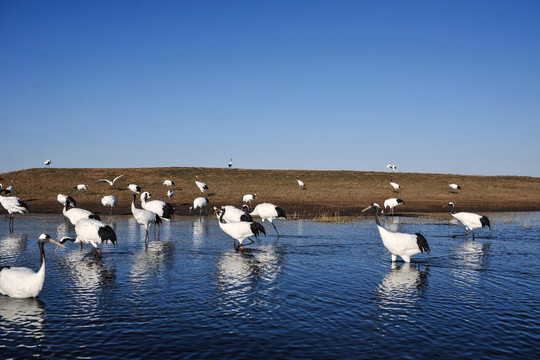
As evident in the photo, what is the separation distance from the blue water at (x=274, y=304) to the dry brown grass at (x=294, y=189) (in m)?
19.2

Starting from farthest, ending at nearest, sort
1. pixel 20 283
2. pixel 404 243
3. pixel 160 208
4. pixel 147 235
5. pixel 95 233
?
pixel 160 208, pixel 147 235, pixel 95 233, pixel 404 243, pixel 20 283

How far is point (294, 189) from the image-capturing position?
200ft

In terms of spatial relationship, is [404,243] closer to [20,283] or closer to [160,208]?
[20,283]

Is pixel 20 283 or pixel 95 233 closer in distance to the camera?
pixel 20 283

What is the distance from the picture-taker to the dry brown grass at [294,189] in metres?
43.9

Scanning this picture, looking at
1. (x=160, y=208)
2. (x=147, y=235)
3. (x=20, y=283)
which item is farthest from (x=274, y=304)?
(x=160, y=208)

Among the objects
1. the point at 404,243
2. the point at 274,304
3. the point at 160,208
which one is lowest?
the point at 274,304

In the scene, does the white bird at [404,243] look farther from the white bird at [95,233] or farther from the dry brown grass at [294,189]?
the dry brown grass at [294,189]

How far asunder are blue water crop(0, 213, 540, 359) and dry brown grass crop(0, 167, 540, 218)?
19186 mm

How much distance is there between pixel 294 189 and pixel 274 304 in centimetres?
5075

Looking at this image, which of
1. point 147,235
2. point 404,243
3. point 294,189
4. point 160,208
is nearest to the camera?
point 404,243

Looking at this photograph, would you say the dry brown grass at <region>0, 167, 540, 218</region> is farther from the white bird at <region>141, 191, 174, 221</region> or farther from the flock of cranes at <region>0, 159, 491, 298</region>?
the flock of cranes at <region>0, 159, 491, 298</region>

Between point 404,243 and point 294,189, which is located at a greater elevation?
point 294,189

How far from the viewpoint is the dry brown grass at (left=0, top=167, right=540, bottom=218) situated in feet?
144
